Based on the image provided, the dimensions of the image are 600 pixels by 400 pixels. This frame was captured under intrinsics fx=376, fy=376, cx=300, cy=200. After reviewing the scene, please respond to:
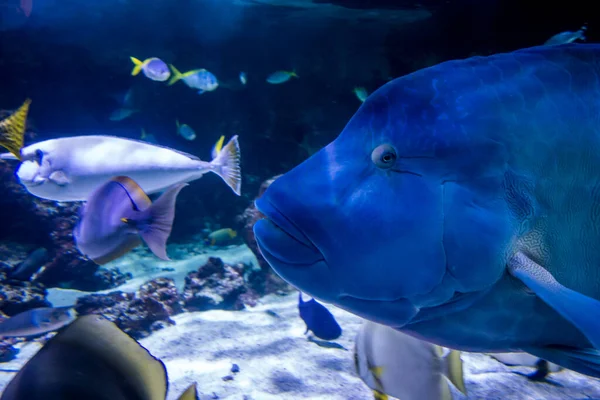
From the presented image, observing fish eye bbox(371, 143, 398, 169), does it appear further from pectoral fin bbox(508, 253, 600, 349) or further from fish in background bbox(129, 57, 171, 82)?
fish in background bbox(129, 57, 171, 82)

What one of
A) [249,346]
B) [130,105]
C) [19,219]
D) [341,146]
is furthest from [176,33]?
[341,146]

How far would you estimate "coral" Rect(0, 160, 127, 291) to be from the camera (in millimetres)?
6965

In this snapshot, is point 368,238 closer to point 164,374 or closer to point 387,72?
point 164,374

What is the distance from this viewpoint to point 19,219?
7617 mm

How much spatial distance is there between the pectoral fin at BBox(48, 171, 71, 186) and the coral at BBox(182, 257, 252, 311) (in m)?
3.53

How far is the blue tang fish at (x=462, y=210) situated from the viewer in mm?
785

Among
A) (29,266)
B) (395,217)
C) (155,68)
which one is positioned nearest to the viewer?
(395,217)

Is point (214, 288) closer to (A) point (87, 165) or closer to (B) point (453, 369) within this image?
(A) point (87, 165)

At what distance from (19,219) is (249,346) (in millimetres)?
6393

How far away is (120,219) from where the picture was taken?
2285 mm

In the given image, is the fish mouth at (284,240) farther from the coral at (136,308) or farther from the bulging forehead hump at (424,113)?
the coral at (136,308)

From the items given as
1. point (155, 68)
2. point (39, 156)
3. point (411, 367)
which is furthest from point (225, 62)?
point (411, 367)

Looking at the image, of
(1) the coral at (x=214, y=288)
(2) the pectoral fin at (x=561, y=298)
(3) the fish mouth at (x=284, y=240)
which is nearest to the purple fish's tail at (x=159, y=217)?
(3) the fish mouth at (x=284, y=240)

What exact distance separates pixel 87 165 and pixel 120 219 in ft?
2.47
